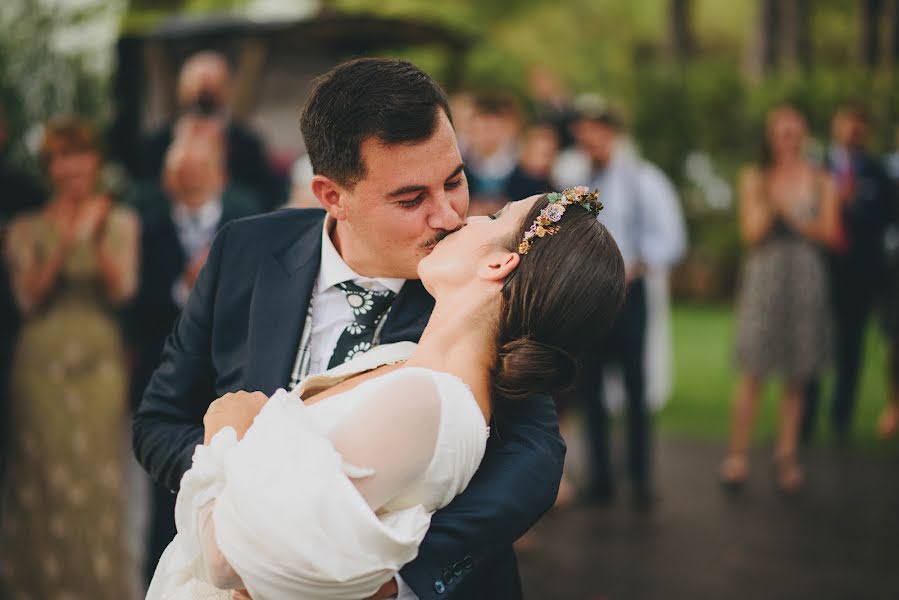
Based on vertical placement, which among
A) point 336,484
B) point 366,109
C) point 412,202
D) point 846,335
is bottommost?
point 846,335

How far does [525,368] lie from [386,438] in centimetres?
38

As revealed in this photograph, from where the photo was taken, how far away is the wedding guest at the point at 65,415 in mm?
5484

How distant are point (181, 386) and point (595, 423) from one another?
530 cm

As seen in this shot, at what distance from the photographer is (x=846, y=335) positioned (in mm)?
9336

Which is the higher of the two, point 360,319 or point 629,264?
point 360,319

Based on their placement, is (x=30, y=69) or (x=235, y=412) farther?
(x=30, y=69)

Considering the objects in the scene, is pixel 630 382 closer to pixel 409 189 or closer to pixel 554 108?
pixel 409 189

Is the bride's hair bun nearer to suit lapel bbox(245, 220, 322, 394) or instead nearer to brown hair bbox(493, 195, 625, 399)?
brown hair bbox(493, 195, 625, 399)

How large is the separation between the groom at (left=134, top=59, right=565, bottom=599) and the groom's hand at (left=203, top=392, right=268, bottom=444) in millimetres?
127

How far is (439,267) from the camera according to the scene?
96.6 inches

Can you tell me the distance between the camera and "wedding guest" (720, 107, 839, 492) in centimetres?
773

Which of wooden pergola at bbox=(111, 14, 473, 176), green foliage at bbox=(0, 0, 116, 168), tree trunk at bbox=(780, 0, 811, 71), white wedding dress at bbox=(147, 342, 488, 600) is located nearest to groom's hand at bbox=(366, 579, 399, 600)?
white wedding dress at bbox=(147, 342, 488, 600)

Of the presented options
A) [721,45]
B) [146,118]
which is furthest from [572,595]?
[721,45]

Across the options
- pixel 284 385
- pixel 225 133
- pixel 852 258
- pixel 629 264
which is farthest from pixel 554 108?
pixel 284 385
